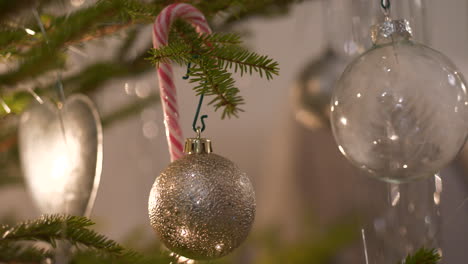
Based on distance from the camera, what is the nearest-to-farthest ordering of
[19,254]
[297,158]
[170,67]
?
[19,254]
[170,67]
[297,158]

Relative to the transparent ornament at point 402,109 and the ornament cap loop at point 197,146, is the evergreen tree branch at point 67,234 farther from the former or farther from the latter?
the transparent ornament at point 402,109

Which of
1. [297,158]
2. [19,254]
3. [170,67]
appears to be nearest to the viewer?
[19,254]

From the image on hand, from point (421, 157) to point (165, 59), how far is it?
0.77 feet

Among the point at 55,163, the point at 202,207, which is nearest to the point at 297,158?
the point at 55,163

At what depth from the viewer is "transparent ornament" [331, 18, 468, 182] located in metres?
0.42

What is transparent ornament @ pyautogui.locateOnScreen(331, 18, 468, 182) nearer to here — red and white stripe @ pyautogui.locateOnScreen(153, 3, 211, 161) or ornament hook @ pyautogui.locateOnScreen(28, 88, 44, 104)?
red and white stripe @ pyautogui.locateOnScreen(153, 3, 211, 161)

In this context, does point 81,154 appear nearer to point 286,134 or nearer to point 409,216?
point 409,216

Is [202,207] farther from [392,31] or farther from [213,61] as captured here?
[392,31]

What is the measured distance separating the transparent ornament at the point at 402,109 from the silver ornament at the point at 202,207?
108 mm

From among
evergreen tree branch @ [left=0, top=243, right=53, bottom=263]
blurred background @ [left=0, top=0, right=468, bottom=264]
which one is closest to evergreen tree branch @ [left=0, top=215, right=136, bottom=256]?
evergreen tree branch @ [left=0, top=243, right=53, bottom=263]

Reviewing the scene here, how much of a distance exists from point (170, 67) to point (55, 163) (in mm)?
183

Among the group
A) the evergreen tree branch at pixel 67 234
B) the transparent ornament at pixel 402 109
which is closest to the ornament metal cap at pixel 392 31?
the transparent ornament at pixel 402 109

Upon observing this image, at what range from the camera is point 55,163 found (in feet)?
1.88

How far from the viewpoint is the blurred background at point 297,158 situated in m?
0.66
